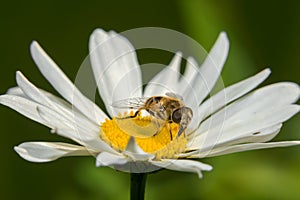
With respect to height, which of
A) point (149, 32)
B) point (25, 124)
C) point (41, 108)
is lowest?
point (41, 108)

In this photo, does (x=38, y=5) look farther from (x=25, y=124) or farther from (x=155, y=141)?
(x=155, y=141)

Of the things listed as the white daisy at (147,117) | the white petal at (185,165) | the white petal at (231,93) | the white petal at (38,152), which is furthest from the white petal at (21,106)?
the white petal at (231,93)

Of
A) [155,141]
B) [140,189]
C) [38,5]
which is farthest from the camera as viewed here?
[38,5]

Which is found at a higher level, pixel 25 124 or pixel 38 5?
pixel 38 5

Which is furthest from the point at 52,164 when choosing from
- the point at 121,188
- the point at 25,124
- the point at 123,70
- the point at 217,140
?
the point at 217,140

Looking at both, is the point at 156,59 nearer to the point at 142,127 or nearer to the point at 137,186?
the point at 142,127

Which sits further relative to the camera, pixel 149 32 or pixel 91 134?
pixel 149 32

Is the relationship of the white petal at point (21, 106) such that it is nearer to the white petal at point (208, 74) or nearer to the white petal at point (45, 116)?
the white petal at point (45, 116)

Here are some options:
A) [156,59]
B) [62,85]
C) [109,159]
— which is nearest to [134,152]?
[109,159]
